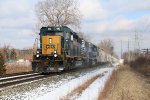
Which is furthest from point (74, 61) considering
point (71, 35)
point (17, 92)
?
point (17, 92)

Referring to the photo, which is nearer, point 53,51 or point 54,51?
point 54,51

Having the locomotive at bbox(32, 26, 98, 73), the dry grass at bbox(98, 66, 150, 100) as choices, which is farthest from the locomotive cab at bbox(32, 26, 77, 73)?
the dry grass at bbox(98, 66, 150, 100)

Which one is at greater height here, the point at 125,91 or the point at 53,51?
the point at 53,51

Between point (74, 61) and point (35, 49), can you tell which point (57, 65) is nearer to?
point (35, 49)

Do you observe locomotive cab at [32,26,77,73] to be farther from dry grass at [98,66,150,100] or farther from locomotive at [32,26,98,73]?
dry grass at [98,66,150,100]

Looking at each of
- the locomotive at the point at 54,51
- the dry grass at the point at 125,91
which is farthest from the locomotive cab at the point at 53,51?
the dry grass at the point at 125,91

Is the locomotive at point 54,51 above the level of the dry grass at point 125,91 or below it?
above

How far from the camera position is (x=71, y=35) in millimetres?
30922

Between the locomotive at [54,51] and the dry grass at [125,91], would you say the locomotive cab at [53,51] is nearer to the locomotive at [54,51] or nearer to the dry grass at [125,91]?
the locomotive at [54,51]

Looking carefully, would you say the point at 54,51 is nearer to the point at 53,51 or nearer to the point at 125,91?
the point at 53,51

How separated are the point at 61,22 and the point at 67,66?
33082mm

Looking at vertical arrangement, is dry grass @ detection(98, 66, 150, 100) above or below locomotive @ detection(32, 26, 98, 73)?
below

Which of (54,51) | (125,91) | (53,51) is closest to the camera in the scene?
(125,91)

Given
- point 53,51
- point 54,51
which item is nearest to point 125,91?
point 54,51
